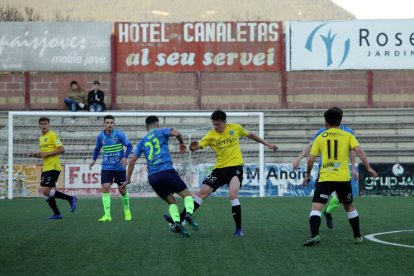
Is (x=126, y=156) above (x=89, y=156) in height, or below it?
above

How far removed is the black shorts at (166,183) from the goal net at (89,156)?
1269 centimetres

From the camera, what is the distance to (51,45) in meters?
31.7

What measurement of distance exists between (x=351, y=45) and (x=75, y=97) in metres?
9.56

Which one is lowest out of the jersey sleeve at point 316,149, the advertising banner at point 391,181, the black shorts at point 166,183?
the advertising banner at point 391,181

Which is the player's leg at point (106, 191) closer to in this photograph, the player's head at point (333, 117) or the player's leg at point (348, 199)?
the player's leg at point (348, 199)

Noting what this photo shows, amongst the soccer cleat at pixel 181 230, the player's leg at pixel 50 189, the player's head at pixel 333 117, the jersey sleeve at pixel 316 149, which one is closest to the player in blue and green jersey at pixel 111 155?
the player's leg at pixel 50 189

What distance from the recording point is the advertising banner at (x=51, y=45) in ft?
103

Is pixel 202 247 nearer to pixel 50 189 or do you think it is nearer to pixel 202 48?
pixel 50 189

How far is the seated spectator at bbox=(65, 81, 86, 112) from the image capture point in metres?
30.5

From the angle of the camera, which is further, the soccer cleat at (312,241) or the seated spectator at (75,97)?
the seated spectator at (75,97)

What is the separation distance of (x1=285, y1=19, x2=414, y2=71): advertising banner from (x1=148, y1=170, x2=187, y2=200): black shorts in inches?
740

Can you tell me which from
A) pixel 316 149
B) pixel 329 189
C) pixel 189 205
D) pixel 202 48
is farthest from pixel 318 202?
pixel 202 48

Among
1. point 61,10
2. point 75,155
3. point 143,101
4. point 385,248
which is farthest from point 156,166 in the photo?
point 61,10

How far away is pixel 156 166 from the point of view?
13078 mm
